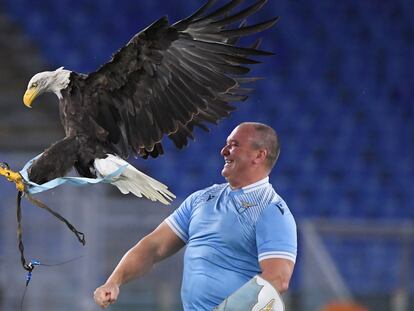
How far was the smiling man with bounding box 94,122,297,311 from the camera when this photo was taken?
3.83 meters

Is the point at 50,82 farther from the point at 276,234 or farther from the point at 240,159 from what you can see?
the point at 276,234

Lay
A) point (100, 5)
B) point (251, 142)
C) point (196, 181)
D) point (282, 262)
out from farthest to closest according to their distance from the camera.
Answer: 1. point (100, 5)
2. point (196, 181)
3. point (251, 142)
4. point (282, 262)

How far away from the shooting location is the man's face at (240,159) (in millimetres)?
4012

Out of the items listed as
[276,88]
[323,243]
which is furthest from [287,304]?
[276,88]

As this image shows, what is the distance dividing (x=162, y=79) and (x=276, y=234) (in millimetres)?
838

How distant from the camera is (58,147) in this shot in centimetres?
398

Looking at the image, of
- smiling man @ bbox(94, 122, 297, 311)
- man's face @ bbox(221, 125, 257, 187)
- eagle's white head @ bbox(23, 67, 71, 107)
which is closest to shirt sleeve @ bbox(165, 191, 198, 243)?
smiling man @ bbox(94, 122, 297, 311)

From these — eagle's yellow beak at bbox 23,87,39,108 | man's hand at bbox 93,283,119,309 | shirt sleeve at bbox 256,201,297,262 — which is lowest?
man's hand at bbox 93,283,119,309

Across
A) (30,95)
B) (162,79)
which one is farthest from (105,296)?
(162,79)

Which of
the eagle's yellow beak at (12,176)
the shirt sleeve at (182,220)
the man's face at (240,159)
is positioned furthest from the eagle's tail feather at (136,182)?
the eagle's yellow beak at (12,176)

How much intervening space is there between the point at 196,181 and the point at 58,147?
650 cm

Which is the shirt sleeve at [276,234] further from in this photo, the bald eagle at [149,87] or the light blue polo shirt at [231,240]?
the bald eagle at [149,87]

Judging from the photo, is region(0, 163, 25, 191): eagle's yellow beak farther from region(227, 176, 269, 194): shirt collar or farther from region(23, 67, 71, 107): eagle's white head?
region(227, 176, 269, 194): shirt collar

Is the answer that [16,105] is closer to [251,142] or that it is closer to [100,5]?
[100,5]
